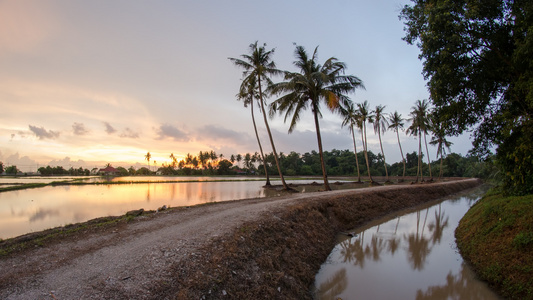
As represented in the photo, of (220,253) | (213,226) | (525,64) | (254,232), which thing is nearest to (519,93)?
(525,64)

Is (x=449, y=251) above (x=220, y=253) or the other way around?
the other way around

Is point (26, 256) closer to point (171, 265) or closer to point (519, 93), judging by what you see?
point (171, 265)

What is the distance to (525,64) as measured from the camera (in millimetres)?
6719

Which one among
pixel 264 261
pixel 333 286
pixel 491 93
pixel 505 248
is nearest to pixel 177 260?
pixel 264 261

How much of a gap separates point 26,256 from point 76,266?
5.24ft

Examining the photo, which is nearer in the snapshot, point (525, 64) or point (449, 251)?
point (525, 64)

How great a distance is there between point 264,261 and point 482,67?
863 centimetres

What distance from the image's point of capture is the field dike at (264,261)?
4461mm

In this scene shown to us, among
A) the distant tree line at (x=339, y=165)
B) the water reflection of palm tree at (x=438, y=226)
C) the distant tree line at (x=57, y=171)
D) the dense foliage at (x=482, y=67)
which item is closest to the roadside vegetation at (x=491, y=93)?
the dense foliage at (x=482, y=67)

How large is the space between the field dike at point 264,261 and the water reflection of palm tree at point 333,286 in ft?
→ 1.07

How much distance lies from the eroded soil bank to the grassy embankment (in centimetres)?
431

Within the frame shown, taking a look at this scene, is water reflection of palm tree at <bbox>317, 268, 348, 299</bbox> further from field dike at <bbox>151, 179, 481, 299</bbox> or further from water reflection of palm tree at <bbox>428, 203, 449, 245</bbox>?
water reflection of palm tree at <bbox>428, 203, 449, 245</bbox>

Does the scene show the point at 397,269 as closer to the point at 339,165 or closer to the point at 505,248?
the point at 505,248

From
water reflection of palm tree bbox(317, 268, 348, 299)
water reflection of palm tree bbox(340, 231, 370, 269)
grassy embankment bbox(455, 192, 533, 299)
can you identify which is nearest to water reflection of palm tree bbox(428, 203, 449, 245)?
grassy embankment bbox(455, 192, 533, 299)
